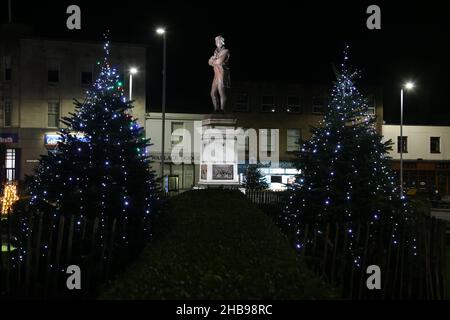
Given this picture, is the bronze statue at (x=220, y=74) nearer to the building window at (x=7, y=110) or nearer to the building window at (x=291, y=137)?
the building window at (x=7, y=110)

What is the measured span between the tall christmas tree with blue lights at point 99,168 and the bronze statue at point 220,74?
34.5 ft

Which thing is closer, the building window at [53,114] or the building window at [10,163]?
the building window at [10,163]

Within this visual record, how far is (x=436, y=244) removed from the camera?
30.3 feet

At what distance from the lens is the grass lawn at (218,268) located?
5066mm

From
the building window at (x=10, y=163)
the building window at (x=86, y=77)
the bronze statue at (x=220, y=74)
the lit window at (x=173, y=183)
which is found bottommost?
the lit window at (x=173, y=183)

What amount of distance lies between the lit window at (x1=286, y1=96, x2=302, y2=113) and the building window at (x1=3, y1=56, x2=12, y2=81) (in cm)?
2423

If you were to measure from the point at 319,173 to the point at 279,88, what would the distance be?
40.5 metres

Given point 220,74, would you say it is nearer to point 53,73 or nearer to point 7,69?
point 53,73

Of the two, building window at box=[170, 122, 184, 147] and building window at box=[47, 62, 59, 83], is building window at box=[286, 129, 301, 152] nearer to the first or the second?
building window at box=[170, 122, 184, 147]

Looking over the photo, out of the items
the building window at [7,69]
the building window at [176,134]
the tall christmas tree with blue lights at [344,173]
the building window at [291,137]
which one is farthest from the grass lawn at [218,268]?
the building window at [291,137]

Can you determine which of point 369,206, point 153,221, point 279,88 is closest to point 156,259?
point 153,221

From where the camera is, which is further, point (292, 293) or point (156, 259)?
point (156, 259)

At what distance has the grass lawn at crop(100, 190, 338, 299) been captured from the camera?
5066 millimetres
